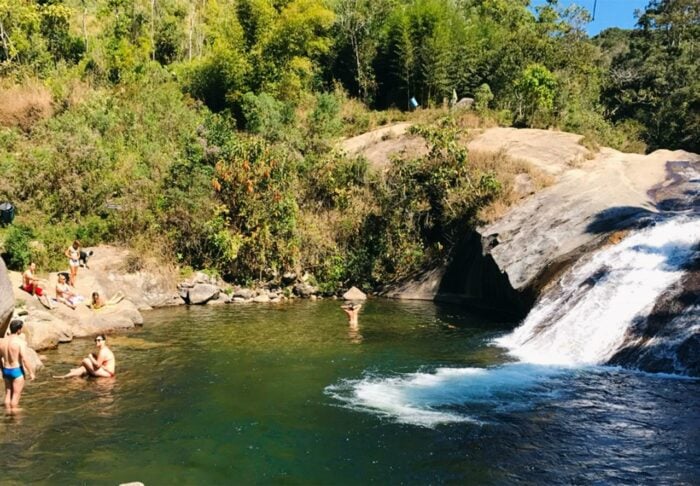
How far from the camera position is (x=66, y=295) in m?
20.7

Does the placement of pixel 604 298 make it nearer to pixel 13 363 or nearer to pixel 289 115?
pixel 13 363

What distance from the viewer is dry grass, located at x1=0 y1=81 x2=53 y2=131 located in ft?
114

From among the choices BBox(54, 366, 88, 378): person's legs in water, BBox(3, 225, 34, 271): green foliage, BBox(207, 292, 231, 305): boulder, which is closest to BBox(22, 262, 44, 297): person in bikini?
BBox(3, 225, 34, 271): green foliage

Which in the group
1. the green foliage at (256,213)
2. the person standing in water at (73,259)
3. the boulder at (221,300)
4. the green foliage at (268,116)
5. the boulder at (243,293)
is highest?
the green foliage at (268,116)

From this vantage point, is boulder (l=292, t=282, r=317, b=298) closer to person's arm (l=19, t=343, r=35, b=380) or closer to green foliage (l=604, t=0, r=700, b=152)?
person's arm (l=19, t=343, r=35, b=380)

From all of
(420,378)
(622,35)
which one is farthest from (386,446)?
(622,35)

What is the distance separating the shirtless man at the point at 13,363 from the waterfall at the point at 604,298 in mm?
10759

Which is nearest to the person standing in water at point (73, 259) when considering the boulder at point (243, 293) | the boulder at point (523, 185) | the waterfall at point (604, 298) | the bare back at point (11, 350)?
the boulder at point (243, 293)

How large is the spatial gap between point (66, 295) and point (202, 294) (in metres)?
5.35

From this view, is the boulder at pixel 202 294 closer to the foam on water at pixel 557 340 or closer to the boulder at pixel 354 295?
the boulder at pixel 354 295

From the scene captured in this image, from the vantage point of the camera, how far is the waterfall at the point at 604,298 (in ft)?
48.9

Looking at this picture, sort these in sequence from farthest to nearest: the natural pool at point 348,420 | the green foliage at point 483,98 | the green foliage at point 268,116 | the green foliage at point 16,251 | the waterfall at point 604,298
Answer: the green foliage at point 483,98, the green foliage at point 268,116, the green foliage at point 16,251, the waterfall at point 604,298, the natural pool at point 348,420

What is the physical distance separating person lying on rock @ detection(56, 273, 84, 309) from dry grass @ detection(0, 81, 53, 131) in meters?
17.3

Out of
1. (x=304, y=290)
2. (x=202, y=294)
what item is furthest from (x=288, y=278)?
(x=202, y=294)
